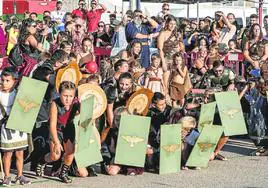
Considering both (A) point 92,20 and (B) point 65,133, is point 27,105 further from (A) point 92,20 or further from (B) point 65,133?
(A) point 92,20

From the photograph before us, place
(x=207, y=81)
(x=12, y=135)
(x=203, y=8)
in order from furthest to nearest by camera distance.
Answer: (x=203, y=8)
(x=207, y=81)
(x=12, y=135)

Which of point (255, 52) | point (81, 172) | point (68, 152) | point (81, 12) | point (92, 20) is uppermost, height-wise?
point (81, 12)

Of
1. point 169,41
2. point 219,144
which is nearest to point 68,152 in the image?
point 219,144

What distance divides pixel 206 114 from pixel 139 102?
875 millimetres

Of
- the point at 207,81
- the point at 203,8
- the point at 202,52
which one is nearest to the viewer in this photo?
the point at 207,81

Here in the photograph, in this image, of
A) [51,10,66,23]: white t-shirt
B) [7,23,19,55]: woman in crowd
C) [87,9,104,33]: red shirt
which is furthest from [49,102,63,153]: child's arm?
[51,10,66,23]: white t-shirt

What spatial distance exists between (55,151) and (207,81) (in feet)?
12.4

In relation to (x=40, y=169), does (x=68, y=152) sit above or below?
above

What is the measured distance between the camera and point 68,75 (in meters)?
8.48

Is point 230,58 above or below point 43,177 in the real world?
above

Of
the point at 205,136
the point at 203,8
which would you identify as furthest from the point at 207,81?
the point at 203,8

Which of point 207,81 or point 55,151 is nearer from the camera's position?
point 55,151

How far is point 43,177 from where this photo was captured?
831 cm

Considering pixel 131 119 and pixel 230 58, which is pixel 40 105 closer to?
pixel 131 119
